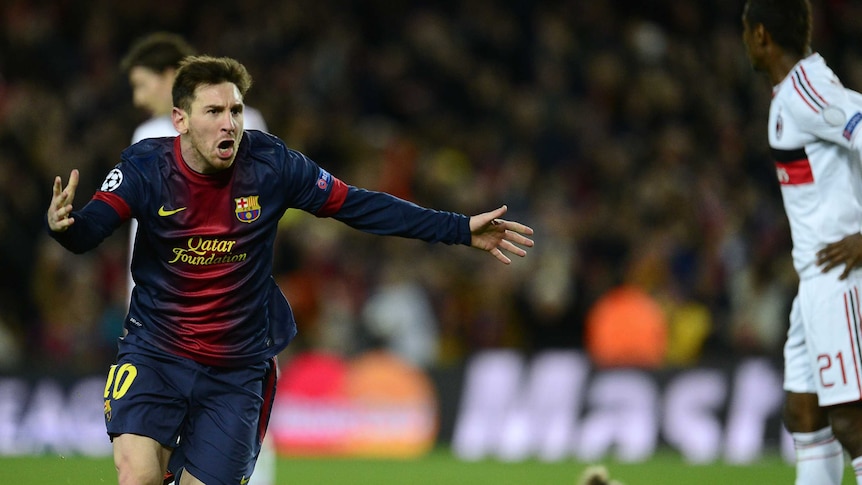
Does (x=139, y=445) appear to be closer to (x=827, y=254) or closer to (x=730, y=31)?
(x=827, y=254)

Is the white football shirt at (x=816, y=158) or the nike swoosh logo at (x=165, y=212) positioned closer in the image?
the nike swoosh logo at (x=165, y=212)

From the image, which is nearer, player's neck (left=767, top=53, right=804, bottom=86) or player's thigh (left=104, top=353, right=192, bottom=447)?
player's thigh (left=104, top=353, right=192, bottom=447)

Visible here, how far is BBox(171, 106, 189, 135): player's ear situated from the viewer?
18.0ft

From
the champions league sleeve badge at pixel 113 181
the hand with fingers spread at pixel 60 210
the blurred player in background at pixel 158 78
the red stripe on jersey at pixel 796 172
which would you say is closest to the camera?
the hand with fingers spread at pixel 60 210

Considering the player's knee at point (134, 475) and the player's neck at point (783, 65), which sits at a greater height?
the player's neck at point (783, 65)

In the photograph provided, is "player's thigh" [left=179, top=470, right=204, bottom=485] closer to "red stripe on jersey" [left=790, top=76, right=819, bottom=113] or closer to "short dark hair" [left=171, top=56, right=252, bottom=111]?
"short dark hair" [left=171, top=56, right=252, bottom=111]

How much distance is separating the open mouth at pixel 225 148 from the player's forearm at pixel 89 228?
0.47 m

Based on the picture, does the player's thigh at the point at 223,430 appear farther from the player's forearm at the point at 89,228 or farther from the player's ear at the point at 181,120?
the player's ear at the point at 181,120

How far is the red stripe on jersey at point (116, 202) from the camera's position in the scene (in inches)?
208

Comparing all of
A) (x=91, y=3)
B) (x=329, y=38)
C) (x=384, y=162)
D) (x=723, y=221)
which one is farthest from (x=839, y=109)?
(x=91, y=3)

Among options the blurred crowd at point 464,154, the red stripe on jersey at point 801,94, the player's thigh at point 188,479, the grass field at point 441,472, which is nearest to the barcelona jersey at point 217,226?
the player's thigh at point 188,479

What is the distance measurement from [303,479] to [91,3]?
857cm

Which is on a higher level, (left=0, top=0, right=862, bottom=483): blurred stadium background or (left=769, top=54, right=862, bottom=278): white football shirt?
(left=0, top=0, right=862, bottom=483): blurred stadium background

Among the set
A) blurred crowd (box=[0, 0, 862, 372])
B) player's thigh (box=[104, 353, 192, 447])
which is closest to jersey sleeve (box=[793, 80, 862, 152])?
player's thigh (box=[104, 353, 192, 447])
